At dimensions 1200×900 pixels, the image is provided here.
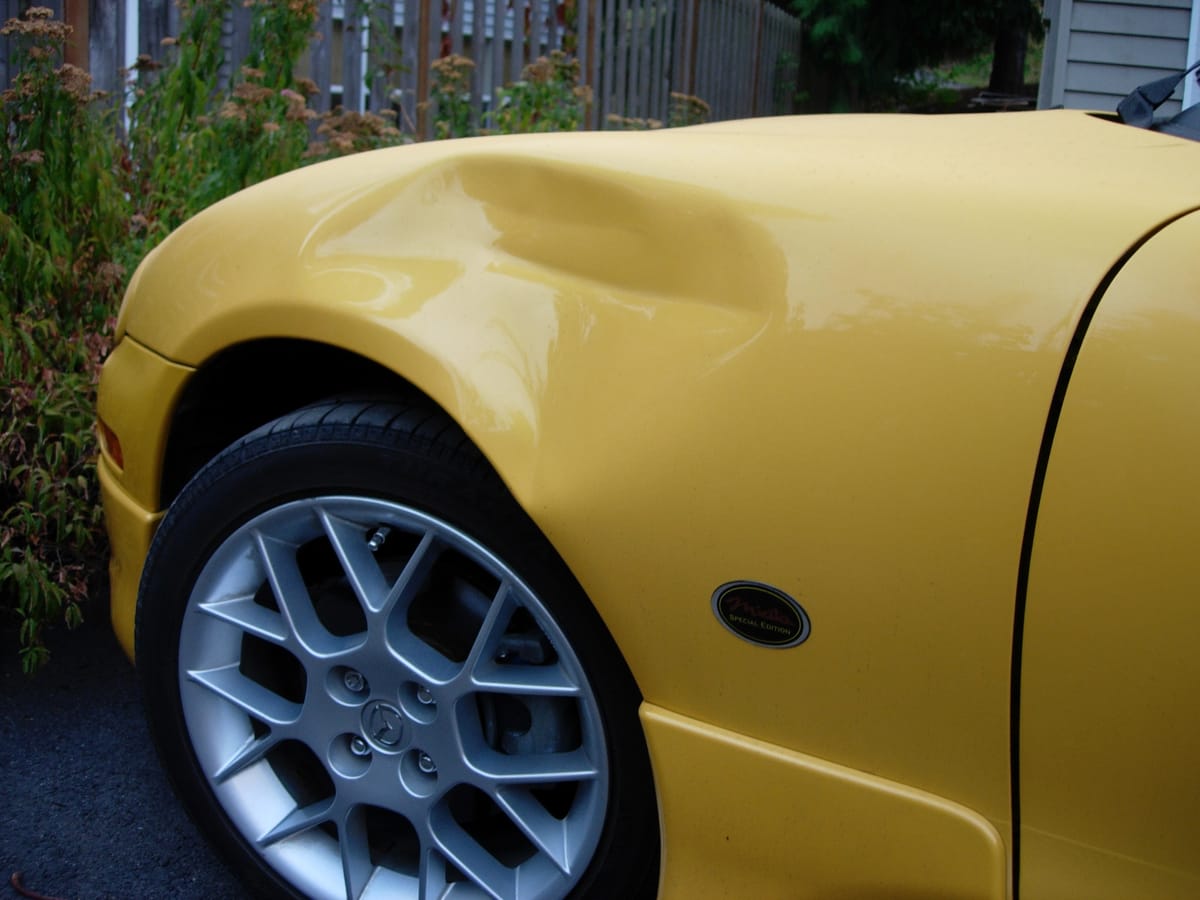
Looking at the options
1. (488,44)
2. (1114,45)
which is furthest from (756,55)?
(1114,45)

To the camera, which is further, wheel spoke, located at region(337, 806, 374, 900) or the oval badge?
wheel spoke, located at region(337, 806, 374, 900)

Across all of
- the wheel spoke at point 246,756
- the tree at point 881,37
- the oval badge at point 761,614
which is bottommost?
the wheel spoke at point 246,756

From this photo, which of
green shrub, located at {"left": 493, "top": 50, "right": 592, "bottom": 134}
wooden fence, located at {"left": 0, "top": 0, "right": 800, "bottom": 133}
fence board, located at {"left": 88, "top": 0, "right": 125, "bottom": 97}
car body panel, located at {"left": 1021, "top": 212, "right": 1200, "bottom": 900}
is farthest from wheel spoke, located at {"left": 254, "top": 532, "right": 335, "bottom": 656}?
fence board, located at {"left": 88, "top": 0, "right": 125, "bottom": 97}

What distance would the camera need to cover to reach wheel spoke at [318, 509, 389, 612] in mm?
1620

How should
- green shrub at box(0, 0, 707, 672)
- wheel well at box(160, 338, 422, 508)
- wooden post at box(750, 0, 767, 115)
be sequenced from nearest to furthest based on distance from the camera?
wheel well at box(160, 338, 422, 508) → green shrub at box(0, 0, 707, 672) → wooden post at box(750, 0, 767, 115)

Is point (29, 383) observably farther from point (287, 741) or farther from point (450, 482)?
point (450, 482)

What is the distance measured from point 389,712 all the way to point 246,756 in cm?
30

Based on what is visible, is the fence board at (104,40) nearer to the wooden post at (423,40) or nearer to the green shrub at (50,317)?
the wooden post at (423,40)

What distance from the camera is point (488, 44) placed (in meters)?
7.97

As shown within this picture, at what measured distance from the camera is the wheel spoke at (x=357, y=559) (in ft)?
5.32

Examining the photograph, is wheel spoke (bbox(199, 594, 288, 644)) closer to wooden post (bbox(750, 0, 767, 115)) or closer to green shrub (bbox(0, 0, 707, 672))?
green shrub (bbox(0, 0, 707, 672))

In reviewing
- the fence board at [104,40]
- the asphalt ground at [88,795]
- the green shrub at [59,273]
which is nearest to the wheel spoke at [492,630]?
the asphalt ground at [88,795]

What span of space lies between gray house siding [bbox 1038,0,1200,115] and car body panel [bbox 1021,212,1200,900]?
708 centimetres

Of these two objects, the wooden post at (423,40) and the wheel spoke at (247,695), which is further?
the wooden post at (423,40)
